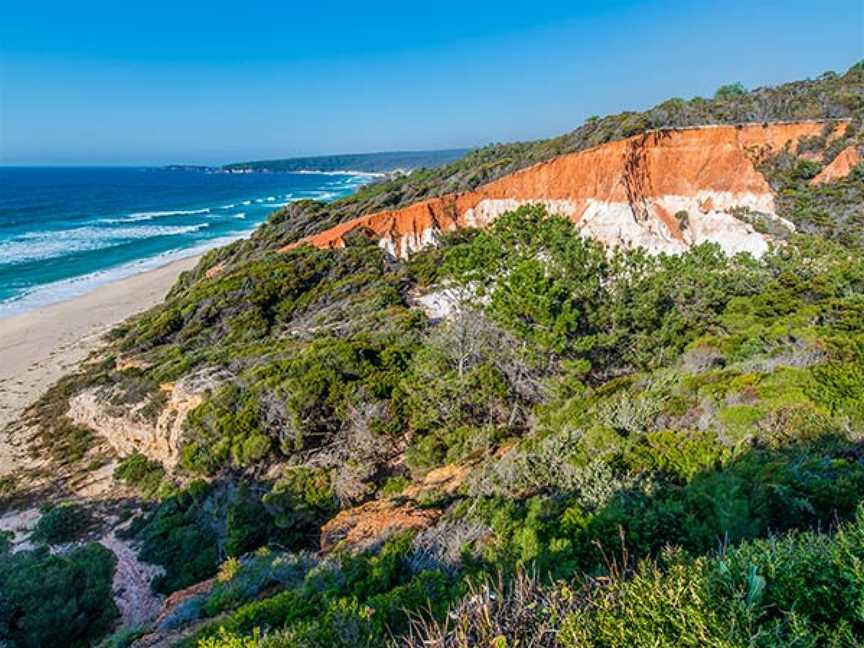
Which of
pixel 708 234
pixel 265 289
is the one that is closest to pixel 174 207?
pixel 265 289

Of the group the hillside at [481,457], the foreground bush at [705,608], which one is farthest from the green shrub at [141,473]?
the foreground bush at [705,608]

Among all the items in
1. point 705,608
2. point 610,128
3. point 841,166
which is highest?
point 610,128

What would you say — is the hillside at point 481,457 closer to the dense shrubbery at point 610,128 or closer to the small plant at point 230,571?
the small plant at point 230,571

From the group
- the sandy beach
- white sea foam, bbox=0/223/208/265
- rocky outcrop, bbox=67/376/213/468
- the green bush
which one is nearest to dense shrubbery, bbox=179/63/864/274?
the sandy beach

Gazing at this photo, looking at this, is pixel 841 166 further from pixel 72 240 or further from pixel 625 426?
pixel 72 240

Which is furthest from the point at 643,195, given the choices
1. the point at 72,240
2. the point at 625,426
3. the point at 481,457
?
the point at 72,240

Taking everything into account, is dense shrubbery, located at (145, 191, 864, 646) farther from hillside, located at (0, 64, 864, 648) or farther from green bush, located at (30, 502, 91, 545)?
green bush, located at (30, 502, 91, 545)

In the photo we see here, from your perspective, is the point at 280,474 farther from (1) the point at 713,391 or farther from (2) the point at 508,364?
(1) the point at 713,391

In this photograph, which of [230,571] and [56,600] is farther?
[56,600]
